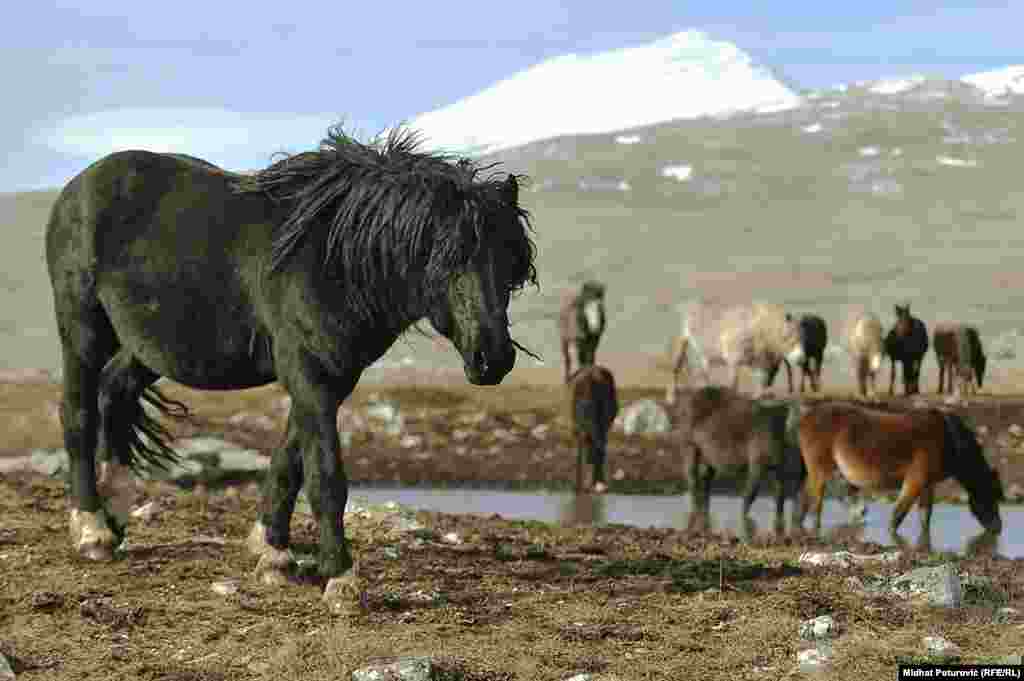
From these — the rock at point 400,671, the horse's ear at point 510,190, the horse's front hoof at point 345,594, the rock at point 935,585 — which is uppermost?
the horse's ear at point 510,190

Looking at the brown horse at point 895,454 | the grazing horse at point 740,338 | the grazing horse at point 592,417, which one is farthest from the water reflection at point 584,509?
the grazing horse at point 740,338

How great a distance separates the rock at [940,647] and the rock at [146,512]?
18.8ft

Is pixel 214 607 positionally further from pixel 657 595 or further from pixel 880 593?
pixel 880 593

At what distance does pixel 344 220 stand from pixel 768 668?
9.05ft

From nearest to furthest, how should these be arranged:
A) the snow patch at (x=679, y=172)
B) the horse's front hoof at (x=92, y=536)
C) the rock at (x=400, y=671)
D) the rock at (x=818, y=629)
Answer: the rock at (x=400, y=671) < the rock at (x=818, y=629) < the horse's front hoof at (x=92, y=536) < the snow patch at (x=679, y=172)

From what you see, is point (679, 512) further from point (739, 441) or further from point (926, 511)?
point (926, 511)

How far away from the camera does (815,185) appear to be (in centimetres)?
10575

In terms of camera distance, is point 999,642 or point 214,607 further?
point 214,607

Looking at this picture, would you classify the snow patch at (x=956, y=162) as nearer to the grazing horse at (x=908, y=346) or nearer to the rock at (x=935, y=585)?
the grazing horse at (x=908, y=346)

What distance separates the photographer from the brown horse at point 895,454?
1522 centimetres

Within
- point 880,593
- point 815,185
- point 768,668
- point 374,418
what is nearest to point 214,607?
point 768,668

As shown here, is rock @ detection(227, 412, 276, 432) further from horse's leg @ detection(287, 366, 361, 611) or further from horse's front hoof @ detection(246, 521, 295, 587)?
horse's leg @ detection(287, 366, 361, 611)

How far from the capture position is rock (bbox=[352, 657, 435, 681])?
5.84 m

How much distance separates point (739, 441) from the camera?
17578 millimetres
